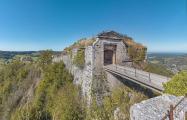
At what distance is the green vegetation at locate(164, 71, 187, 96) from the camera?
818cm

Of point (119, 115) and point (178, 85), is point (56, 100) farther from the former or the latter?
point (178, 85)

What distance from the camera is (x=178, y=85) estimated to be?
8.35 m

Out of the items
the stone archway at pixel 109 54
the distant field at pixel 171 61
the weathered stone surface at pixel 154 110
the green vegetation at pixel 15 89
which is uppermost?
the stone archway at pixel 109 54

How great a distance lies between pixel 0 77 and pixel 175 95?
34.0 meters

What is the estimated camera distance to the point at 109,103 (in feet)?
47.8

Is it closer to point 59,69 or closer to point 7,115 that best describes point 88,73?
point 59,69


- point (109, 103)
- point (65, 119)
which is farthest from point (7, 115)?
point (109, 103)

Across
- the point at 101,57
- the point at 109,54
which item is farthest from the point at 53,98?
the point at 109,54

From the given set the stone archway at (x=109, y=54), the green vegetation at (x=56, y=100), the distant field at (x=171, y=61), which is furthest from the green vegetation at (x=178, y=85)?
the distant field at (x=171, y=61)

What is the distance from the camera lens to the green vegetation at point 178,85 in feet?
26.8

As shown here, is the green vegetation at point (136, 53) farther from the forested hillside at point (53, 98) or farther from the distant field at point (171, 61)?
the forested hillside at point (53, 98)

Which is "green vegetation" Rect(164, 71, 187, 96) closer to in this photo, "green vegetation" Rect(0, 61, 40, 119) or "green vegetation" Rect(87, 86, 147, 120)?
"green vegetation" Rect(87, 86, 147, 120)

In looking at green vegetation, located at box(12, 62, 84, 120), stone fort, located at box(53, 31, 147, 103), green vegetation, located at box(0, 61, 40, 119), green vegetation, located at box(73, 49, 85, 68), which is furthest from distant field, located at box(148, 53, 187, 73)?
green vegetation, located at box(0, 61, 40, 119)

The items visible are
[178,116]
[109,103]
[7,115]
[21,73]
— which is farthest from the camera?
[21,73]
